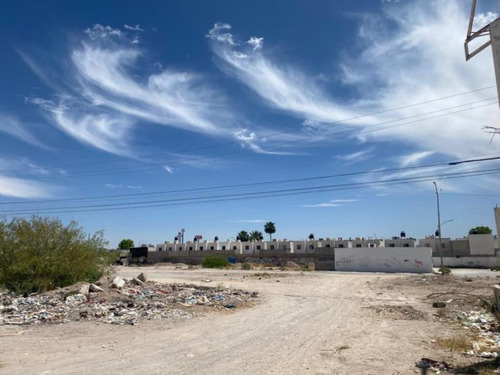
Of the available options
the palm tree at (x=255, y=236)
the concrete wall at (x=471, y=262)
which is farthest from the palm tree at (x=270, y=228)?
the concrete wall at (x=471, y=262)

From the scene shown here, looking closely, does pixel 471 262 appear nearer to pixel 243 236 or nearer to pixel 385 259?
pixel 385 259

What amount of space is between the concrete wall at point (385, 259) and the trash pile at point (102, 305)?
31.2 m

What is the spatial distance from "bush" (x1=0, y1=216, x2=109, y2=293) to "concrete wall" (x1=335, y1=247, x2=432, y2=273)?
35216 mm

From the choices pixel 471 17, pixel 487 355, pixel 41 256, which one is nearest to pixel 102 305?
pixel 41 256

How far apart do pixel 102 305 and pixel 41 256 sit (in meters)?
7.01

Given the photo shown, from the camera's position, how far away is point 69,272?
71.1 feet

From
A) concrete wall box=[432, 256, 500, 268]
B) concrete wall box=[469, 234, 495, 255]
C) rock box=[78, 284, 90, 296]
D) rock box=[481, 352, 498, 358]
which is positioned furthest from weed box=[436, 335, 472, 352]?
concrete wall box=[469, 234, 495, 255]

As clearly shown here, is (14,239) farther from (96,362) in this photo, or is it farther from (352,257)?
(352,257)

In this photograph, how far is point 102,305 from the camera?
16062 millimetres

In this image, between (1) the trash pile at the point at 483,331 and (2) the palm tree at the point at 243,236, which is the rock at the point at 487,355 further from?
(2) the palm tree at the point at 243,236

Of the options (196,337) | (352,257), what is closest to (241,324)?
(196,337)

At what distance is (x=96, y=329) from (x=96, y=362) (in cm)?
414

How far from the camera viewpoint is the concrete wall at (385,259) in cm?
4596

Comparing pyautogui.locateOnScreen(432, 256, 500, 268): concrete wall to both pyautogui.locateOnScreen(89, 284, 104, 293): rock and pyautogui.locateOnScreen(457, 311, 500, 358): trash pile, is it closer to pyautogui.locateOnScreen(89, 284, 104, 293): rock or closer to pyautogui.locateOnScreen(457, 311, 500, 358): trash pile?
pyautogui.locateOnScreen(457, 311, 500, 358): trash pile
